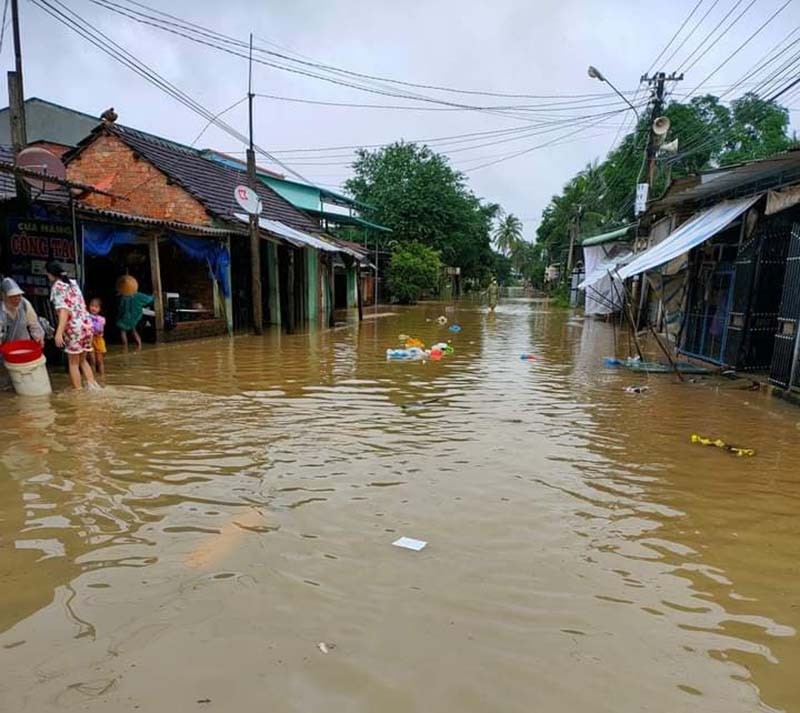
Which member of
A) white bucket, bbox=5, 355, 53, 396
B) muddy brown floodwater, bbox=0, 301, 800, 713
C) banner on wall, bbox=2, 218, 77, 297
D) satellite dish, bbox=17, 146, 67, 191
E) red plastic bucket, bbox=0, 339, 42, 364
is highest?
satellite dish, bbox=17, 146, 67, 191

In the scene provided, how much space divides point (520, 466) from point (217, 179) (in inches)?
664

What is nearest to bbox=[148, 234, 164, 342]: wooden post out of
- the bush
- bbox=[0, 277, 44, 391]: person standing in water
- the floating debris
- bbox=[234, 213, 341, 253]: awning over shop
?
bbox=[234, 213, 341, 253]: awning over shop

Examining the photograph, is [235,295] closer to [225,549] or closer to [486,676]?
[225,549]

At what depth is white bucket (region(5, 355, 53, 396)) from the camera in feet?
24.4

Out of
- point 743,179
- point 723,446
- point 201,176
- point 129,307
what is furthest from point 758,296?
point 201,176

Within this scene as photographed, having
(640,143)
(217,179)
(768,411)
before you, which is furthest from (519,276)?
(768,411)

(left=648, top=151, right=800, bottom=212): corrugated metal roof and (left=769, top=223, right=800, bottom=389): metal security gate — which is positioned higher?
(left=648, top=151, right=800, bottom=212): corrugated metal roof

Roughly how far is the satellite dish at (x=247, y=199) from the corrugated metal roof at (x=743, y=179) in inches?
386

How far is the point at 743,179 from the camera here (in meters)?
9.59

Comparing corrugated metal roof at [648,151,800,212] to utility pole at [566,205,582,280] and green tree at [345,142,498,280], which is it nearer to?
green tree at [345,142,498,280]

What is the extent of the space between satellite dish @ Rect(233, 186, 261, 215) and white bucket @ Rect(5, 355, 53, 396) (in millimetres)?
7715

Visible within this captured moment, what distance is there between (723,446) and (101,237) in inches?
455

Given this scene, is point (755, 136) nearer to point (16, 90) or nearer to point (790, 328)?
point (790, 328)

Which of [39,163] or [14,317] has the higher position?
[39,163]
